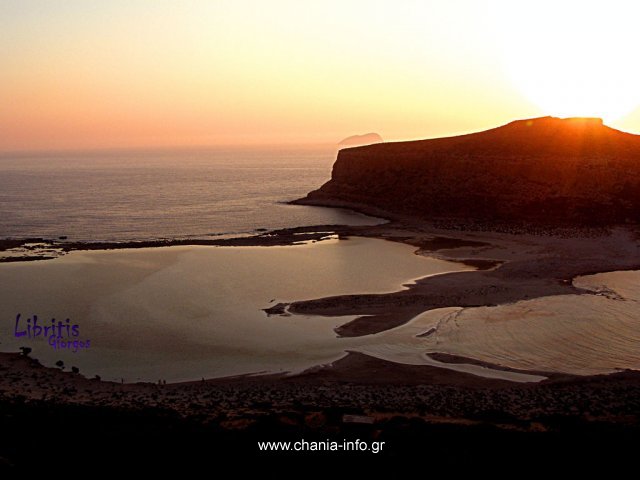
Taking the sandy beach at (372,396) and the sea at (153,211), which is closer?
the sandy beach at (372,396)

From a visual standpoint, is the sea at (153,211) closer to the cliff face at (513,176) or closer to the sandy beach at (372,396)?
the cliff face at (513,176)

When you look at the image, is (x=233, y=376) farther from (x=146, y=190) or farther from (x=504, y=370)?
(x=146, y=190)

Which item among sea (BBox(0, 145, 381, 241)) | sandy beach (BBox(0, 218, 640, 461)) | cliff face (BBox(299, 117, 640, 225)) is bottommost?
sandy beach (BBox(0, 218, 640, 461))

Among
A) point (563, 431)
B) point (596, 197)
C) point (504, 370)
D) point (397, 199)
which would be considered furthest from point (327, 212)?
point (563, 431)

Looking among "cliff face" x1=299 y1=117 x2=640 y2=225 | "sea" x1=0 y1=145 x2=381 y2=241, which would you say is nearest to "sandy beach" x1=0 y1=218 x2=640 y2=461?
"cliff face" x1=299 y1=117 x2=640 y2=225

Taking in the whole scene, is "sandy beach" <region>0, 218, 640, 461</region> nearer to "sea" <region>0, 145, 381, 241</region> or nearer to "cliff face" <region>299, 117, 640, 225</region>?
"cliff face" <region>299, 117, 640, 225</region>

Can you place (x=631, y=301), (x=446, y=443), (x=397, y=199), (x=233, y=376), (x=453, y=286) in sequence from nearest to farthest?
(x=446, y=443)
(x=233, y=376)
(x=631, y=301)
(x=453, y=286)
(x=397, y=199)

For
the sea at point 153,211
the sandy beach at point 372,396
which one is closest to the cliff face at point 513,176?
the sea at point 153,211

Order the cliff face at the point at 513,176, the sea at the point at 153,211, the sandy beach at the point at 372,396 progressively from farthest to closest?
1. the sea at the point at 153,211
2. the cliff face at the point at 513,176
3. the sandy beach at the point at 372,396
